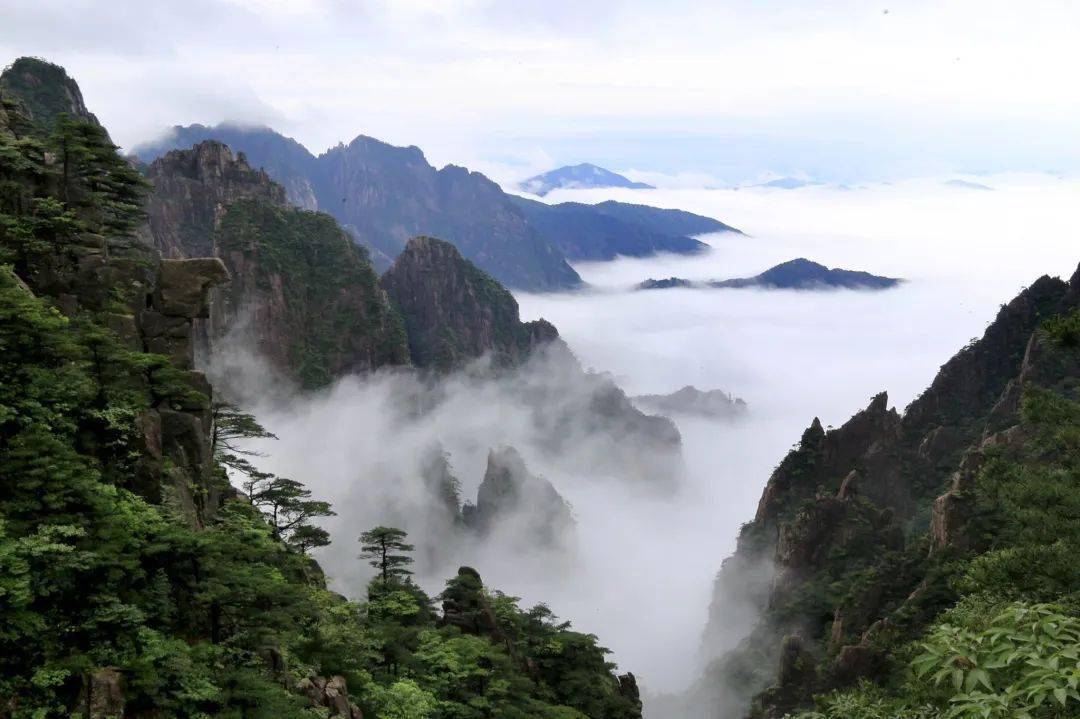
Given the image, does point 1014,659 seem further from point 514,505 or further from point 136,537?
point 514,505

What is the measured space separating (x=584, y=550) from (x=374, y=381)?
77.5 metres

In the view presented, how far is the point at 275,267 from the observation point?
486 ft

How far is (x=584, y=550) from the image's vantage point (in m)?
197

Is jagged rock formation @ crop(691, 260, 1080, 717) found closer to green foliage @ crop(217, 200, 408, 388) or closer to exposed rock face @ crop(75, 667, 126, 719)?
exposed rock face @ crop(75, 667, 126, 719)

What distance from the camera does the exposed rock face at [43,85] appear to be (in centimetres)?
10744

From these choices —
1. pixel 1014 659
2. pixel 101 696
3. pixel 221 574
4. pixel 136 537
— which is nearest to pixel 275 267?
pixel 136 537

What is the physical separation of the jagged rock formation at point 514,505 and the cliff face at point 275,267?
4132 centimetres

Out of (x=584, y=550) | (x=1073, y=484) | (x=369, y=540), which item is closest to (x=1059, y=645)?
(x=1073, y=484)

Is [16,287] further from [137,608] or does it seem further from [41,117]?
[41,117]

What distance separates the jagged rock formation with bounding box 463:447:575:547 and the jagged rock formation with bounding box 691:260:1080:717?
65.3 m

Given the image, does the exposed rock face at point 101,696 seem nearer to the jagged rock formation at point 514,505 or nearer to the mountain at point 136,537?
the mountain at point 136,537

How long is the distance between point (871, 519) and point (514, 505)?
96127 mm

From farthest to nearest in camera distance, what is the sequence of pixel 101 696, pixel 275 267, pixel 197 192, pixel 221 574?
pixel 197 192 → pixel 275 267 → pixel 221 574 → pixel 101 696

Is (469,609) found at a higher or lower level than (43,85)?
lower
